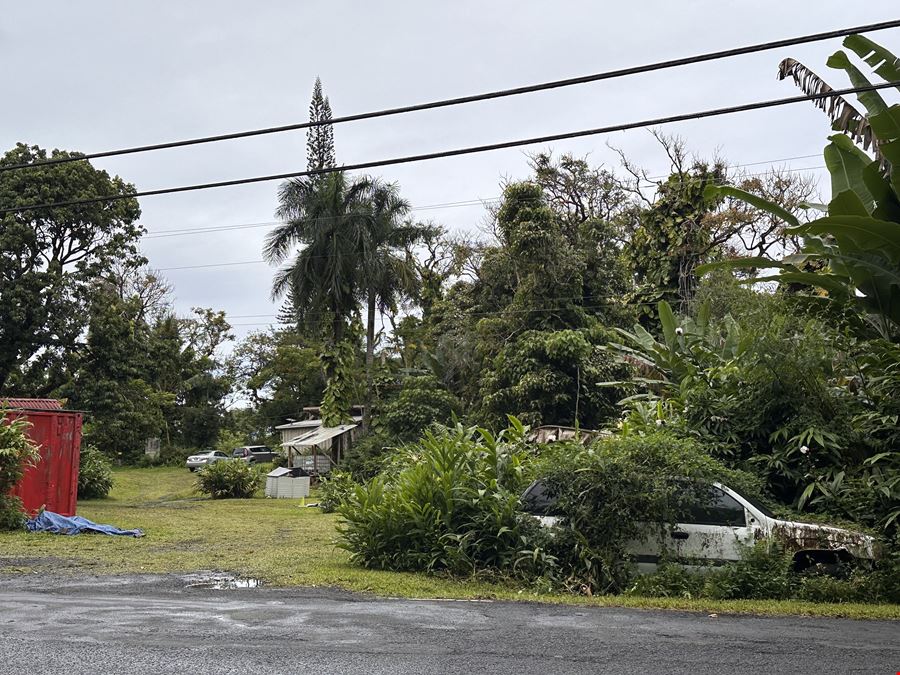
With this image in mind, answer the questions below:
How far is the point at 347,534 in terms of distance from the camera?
13391 millimetres

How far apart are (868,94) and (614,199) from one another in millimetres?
32425

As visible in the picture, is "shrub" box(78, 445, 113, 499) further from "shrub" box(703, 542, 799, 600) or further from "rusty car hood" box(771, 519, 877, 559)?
"rusty car hood" box(771, 519, 877, 559)

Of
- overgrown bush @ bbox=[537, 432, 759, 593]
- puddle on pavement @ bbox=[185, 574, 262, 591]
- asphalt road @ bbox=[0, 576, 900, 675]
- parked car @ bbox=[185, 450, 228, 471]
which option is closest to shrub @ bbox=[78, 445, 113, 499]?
parked car @ bbox=[185, 450, 228, 471]

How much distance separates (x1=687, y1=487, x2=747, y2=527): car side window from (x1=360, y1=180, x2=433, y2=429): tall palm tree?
27.4m

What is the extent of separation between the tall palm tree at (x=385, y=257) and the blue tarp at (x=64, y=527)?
20751 millimetres

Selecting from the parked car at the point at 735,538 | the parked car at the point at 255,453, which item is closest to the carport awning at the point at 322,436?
the parked car at the point at 255,453

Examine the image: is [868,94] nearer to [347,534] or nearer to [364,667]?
[347,534]

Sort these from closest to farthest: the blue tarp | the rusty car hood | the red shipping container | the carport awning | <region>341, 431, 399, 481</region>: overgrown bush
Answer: the rusty car hood < the blue tarp < the red shipping container < <region>341, 431, 399, 481</region>: overgrown bush < the carport awning

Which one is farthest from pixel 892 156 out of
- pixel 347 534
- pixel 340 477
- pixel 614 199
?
pixel 614 199

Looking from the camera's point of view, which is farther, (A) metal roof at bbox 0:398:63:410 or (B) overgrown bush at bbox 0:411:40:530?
(A) metal roof at bbox 0:398:63:410

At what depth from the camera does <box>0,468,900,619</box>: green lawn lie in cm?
1006

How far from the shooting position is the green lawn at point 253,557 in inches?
396

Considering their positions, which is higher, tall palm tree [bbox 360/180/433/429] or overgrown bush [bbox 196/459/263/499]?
tall palm tree [bbox 360/180/433/429]

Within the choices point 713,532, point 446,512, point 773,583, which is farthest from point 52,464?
point 773,583
